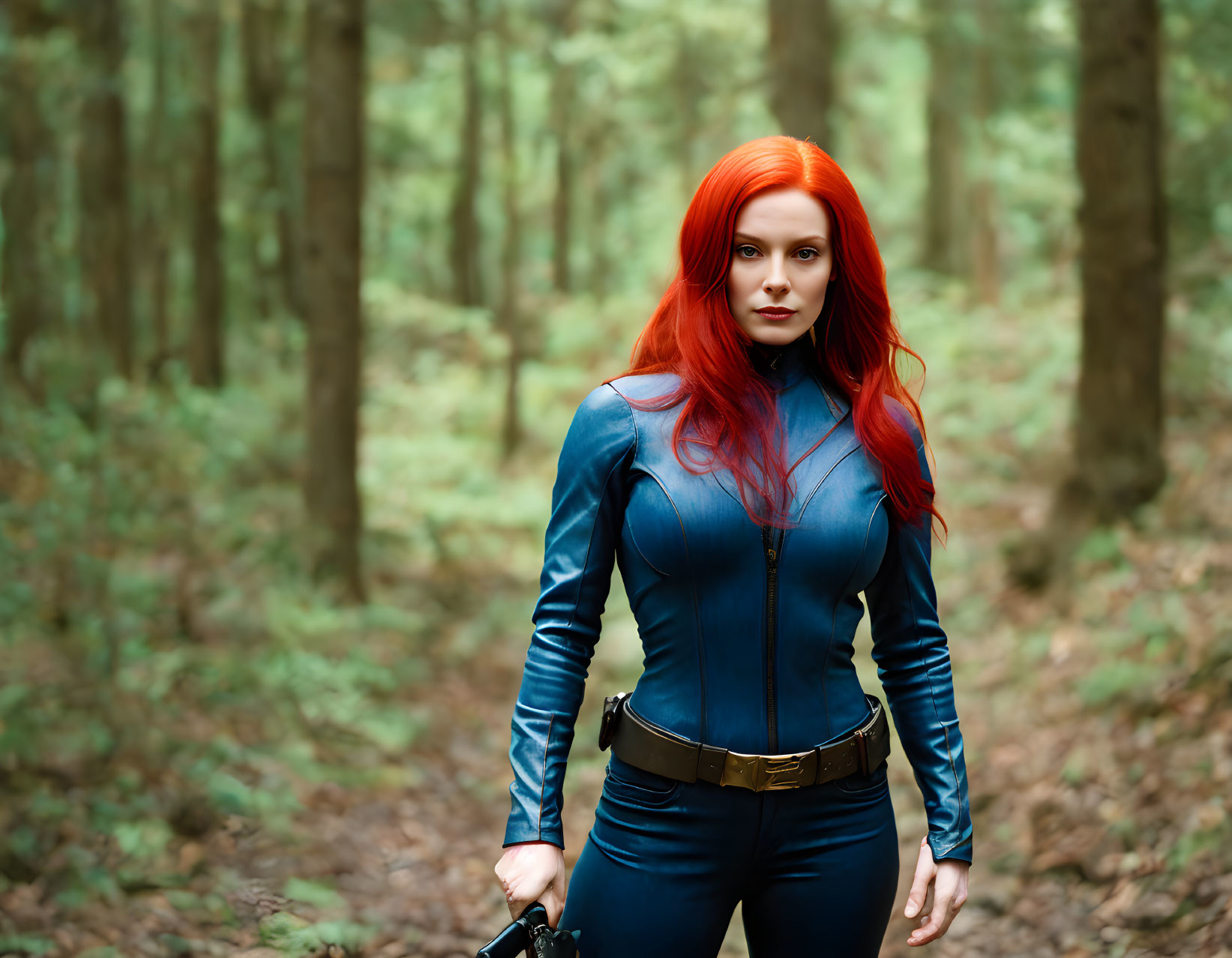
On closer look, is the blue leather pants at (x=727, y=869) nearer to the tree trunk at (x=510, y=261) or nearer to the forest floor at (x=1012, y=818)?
the forest floor at (x=1012, y=818)

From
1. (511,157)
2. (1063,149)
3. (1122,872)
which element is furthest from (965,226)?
(1122,872)

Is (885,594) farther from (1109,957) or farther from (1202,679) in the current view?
(1202,679)

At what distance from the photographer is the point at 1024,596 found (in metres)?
8.68

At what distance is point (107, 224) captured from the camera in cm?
1562

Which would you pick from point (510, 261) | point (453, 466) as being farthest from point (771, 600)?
point (510, 261)

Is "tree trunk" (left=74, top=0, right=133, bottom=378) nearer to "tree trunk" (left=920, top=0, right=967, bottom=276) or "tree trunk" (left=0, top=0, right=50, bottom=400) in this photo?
"tree trunk" (left=0, top=0, right=50, bottom=400)

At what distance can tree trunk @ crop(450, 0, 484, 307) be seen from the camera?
746 inches

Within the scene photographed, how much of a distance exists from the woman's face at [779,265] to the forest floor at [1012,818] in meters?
3.52

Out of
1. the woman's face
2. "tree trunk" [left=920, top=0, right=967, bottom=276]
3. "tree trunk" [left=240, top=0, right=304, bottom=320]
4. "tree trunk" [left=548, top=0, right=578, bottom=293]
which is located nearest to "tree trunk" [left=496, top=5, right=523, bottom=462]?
"tree trunk" [left=548, top=0, right=578, bottom=293]

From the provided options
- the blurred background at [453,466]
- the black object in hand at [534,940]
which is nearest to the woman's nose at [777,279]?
the black object in hand at [534,940]

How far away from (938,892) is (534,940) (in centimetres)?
84

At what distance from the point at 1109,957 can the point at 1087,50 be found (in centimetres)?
652

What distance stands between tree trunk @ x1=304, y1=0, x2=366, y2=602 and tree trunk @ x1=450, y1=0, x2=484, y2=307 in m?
7.24

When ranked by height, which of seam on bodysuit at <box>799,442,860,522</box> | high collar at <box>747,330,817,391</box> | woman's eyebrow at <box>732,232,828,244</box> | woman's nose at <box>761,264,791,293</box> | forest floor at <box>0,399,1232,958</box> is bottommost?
forest floor at <box>0,399,1232,958</box>
